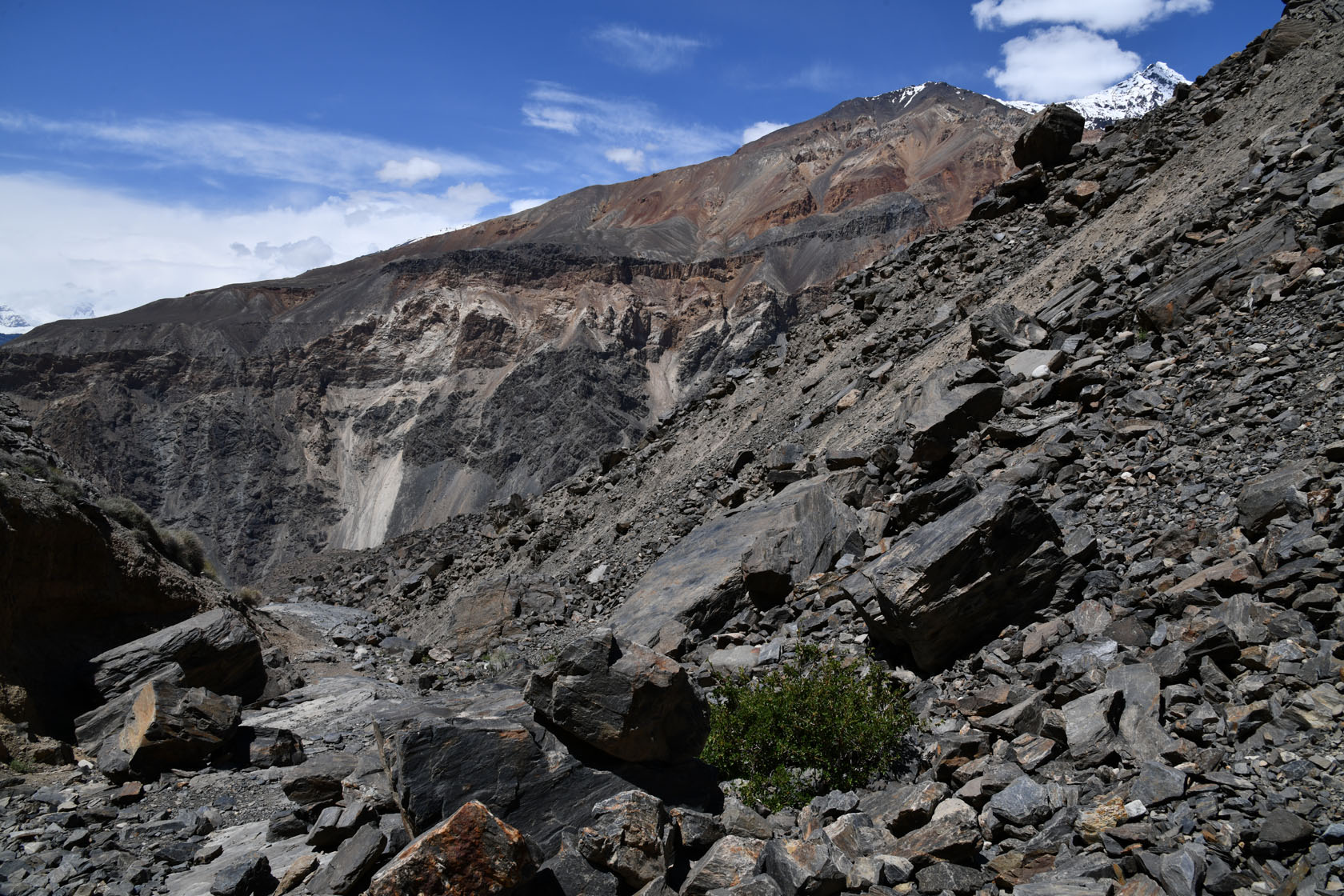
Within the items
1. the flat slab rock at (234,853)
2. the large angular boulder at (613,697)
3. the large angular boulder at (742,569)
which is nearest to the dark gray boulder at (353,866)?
the flat slab rock at (234,853)

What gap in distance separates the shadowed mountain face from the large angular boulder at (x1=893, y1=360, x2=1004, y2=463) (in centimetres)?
5098

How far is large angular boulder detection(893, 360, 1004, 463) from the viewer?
985 cm

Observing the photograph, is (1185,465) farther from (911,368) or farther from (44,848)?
(44,848)

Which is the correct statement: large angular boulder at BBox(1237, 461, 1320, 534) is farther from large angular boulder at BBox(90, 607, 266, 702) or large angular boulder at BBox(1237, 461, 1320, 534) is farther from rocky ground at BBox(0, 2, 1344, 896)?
large angular boulder at BBox(90, 607, 266, 702)

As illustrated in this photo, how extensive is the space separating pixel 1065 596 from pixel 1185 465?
6.06ft

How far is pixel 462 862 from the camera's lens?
14.2 ft

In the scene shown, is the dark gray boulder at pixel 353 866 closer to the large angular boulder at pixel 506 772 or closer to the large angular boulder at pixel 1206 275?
the large angular boulder at pixel 506 772

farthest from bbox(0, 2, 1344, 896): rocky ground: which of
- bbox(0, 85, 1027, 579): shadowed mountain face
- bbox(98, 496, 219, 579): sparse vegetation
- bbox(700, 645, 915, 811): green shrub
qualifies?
bbox(0, 85, 1027, 579): shadowed mountain face

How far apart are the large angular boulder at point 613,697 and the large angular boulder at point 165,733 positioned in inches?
193

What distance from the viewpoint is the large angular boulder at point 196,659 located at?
9750 millimetres

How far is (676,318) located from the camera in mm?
82062

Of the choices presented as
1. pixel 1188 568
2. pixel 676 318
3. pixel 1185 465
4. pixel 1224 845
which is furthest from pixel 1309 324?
pixel 676 318

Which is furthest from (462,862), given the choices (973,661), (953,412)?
(953,412)

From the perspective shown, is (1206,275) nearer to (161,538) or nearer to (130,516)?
(130,516)
